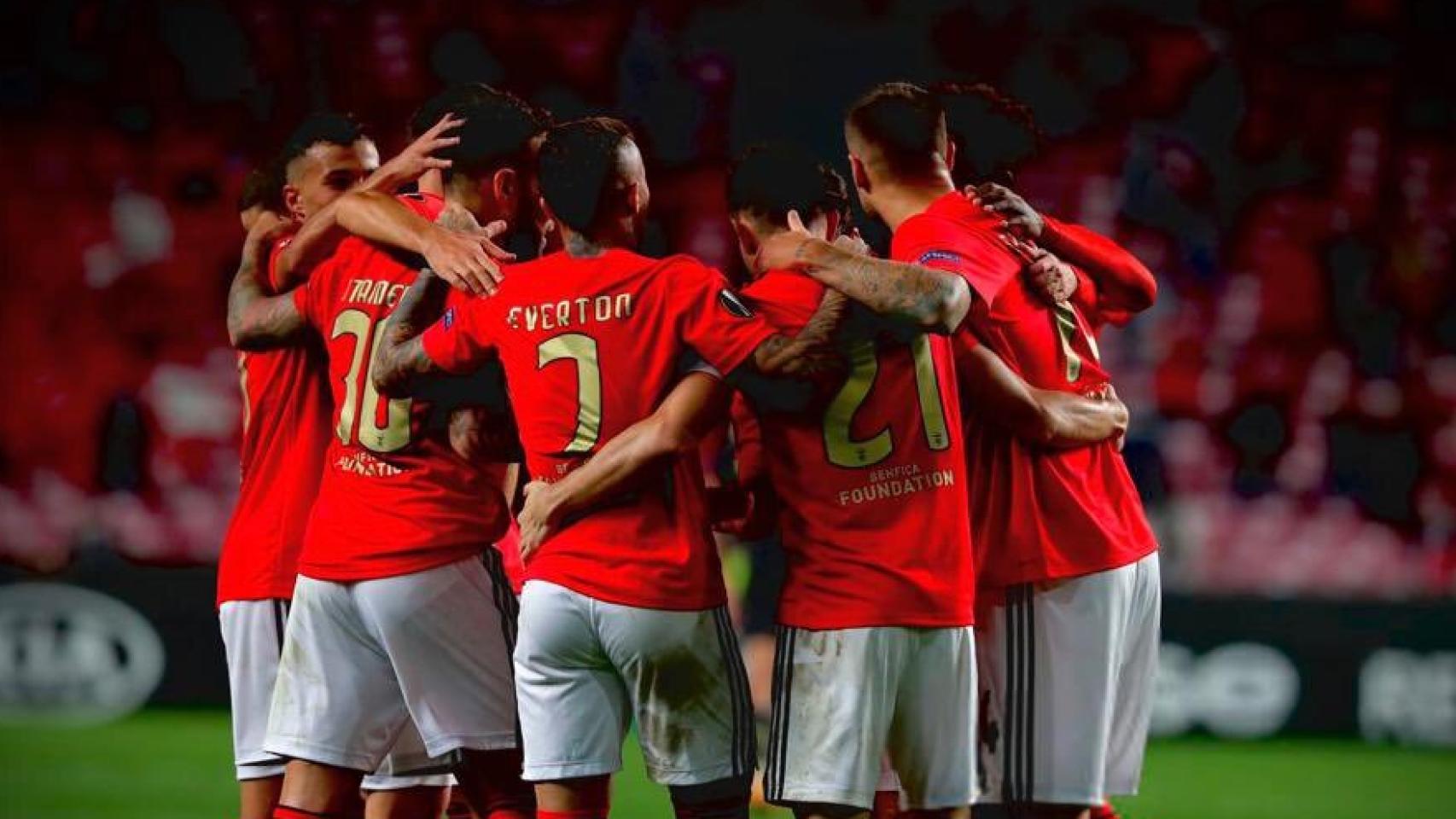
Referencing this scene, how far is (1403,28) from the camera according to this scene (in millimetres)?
13227

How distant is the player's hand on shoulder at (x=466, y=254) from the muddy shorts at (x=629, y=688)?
645 mm

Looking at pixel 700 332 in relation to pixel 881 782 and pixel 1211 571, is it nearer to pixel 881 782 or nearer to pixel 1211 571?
pixel 881 782

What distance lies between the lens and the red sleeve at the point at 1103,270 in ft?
14.5

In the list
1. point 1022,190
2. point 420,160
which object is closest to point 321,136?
point 420,160

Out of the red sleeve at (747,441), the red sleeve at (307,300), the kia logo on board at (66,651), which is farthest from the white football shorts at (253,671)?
the kia logo on board at (66,651)

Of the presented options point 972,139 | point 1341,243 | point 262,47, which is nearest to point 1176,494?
point 1341,243

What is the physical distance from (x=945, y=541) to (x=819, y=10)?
9.35 m

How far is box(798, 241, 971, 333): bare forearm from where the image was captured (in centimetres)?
375

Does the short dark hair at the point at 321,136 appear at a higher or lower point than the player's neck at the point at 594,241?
higher

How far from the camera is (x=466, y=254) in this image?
13.4 feet

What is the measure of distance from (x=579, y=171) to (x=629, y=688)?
1.04 m

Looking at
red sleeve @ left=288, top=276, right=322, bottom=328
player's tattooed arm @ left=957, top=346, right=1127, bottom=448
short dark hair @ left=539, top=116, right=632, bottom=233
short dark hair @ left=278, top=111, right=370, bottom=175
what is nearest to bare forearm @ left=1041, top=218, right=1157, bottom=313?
player's tattooed arm @ left=957, top=346, right=1127, bottom=448

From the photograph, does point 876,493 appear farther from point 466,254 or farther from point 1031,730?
point 466,254

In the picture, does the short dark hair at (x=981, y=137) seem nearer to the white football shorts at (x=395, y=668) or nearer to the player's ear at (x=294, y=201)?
the white football shorts at (x=395, y=668)
